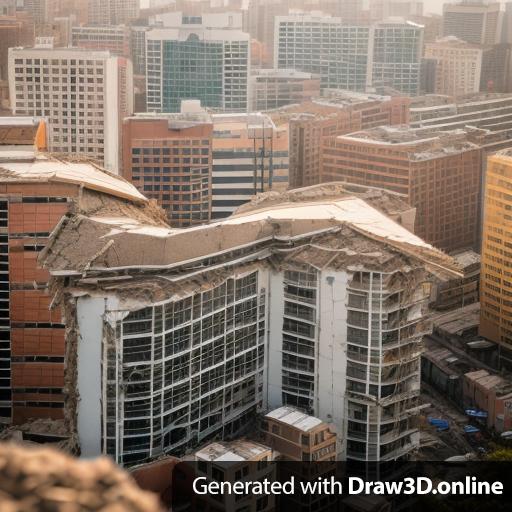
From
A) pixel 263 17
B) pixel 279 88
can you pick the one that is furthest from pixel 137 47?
pixel 279 88

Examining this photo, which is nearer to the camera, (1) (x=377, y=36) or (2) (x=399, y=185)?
(2) (x=399, y=185)

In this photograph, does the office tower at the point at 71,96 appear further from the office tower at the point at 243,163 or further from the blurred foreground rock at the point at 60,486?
the blurred foreground rock at the point at 60,486

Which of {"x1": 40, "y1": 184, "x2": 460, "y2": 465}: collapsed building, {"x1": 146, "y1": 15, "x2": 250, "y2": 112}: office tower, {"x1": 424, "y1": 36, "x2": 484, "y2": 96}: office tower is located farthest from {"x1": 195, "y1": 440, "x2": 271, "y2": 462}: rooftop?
{"x1": 424, "y1": 36, "x2": 484, "y2": 96}: office tower

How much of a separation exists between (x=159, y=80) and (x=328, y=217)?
103 ft

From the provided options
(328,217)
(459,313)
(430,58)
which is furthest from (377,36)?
(328,217)

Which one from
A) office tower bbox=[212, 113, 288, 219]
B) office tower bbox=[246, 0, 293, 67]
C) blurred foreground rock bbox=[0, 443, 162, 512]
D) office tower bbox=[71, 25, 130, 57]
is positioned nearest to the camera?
blurred foreground rock bbox=[0, 443, 162, 512]

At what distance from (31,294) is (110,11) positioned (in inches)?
2321

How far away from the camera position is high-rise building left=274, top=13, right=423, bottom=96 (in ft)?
190

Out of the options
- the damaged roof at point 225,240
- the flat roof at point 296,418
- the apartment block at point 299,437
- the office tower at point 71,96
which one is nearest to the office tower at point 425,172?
the office tower at point 71,96

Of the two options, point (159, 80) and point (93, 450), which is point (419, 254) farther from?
point (159, 80)

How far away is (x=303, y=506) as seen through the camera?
1420 centimetres

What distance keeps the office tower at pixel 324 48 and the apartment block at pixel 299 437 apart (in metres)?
44.6

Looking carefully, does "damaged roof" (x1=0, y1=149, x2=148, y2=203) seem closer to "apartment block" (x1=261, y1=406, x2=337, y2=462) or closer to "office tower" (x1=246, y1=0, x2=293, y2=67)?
"apartment block" (x1=261, y1=406, x2=337, y2=462)

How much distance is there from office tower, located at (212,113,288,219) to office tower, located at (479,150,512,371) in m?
6.15
